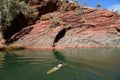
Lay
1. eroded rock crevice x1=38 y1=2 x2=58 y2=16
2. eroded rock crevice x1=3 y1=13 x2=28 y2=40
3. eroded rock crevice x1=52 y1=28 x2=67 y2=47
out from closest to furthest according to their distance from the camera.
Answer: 1. eroded rock crevice x1=52 y1=28 x2=67 y2=47
2. eroded rock crevice x1=3 y1=13 x2=28 y2=40
3. eroded rock crevice x1=38 y1=2 x2=58 y2=16

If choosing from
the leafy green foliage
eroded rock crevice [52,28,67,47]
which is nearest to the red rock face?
eroded rock crevice [52,28,67,47]

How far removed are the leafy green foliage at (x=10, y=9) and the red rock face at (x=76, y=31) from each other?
128 inches

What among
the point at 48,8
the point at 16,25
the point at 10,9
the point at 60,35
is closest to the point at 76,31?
the point at 60,35

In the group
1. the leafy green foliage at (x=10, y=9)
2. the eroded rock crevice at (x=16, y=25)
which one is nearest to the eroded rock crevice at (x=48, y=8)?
the eroded rock crevice at (x=16, y=25)

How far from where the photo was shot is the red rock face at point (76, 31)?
1734 inches

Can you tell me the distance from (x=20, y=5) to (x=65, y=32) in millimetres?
9149

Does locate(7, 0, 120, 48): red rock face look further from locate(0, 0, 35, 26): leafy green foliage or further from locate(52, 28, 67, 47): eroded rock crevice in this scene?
locate(0, 0, 35, 26): leafy green foliage

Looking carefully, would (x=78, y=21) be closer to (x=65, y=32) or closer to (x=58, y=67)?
(x=65, y=32)

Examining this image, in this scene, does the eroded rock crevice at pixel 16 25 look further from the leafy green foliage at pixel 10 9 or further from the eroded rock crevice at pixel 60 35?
the eroded rock crevice at pixel 60 35

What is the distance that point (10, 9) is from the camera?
141ft

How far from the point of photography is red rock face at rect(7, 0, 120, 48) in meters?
44.0

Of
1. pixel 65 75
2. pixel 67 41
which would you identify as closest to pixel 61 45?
pixel 67 41

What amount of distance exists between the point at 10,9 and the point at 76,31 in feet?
39.8

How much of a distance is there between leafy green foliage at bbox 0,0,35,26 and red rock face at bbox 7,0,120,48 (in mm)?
3263
